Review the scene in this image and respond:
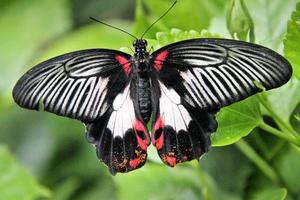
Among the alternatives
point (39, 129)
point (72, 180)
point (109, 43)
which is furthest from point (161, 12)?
point (39, 129)

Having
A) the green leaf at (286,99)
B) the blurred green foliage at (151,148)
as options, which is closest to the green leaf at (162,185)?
the blurred green foliage at (151,148)

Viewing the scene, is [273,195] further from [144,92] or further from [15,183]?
[15,183]

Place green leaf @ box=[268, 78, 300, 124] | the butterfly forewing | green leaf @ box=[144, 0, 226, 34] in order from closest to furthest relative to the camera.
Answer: the butterfly forewing < green leaf @ box=[268, 78, 300, 124] < green leaf @ box=[144, 0, 226, 34]

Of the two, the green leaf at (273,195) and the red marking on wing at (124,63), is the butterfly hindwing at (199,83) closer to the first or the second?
the red marking on wing at (124,63)

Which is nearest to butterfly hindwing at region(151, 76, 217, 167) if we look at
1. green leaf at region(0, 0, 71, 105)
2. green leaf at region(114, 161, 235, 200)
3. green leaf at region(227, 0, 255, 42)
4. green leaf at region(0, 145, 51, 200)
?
green leaf at region(227, 0, 255, 42)

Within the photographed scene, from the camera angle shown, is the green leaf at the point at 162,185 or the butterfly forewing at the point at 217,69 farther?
the green leaf at the point at 162,185

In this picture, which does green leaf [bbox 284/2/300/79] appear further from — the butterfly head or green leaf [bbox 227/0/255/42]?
the butterfly head
